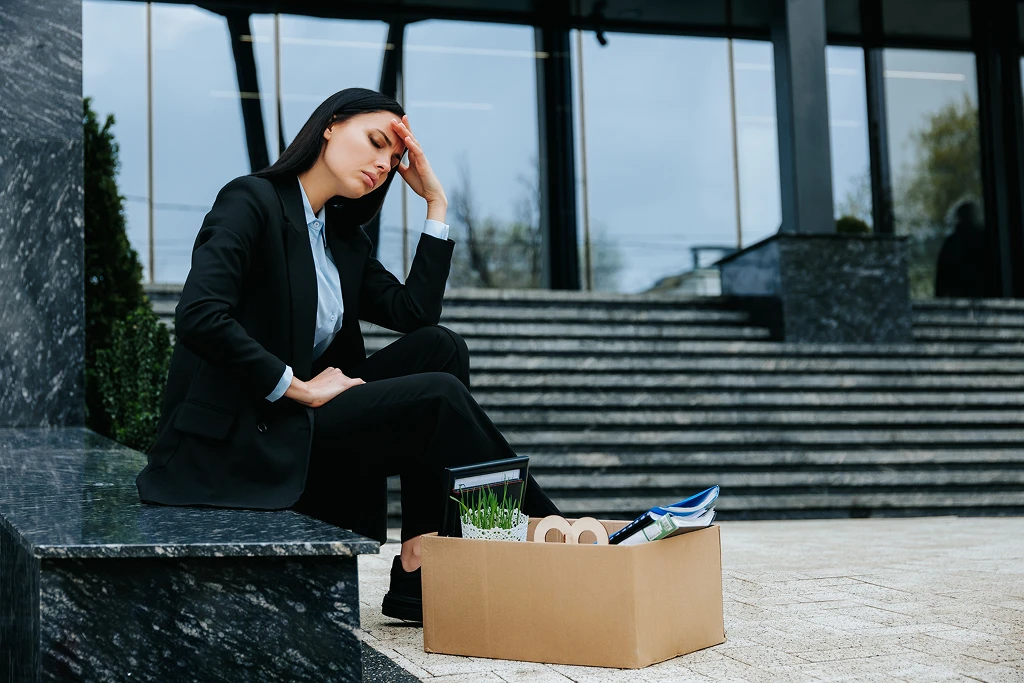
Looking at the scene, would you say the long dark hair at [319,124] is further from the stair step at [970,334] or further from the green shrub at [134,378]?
the stair step at [970,334]

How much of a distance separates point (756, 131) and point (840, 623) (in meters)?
12.9

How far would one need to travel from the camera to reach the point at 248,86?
1352 centimetres

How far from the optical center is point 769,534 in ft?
18.6

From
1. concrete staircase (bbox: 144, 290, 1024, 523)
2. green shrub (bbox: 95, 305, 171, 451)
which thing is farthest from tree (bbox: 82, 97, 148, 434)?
concrete staircase (bbox: 144, 290, 1024, 523)

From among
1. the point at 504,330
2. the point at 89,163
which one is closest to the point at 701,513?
the point at 89,163

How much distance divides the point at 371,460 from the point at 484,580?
1.39 feet

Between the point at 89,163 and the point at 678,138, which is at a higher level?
the point at 678,138

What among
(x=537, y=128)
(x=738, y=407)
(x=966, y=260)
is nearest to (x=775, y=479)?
(x=738, y=407)

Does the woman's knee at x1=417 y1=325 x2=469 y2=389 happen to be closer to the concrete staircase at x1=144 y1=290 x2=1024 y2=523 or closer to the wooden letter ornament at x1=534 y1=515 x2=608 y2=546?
the wooden letter ornament at x1=534 y1=515 x2=608 y2=546

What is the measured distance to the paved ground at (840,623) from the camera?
232 centimetres

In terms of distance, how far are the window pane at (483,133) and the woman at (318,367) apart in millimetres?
10931

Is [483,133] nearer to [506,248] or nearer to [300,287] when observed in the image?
[506,248]

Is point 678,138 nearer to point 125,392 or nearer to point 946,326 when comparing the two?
point 946,326

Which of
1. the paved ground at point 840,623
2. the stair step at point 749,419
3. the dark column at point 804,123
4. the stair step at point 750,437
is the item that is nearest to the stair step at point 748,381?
the stair step at point 749,419
